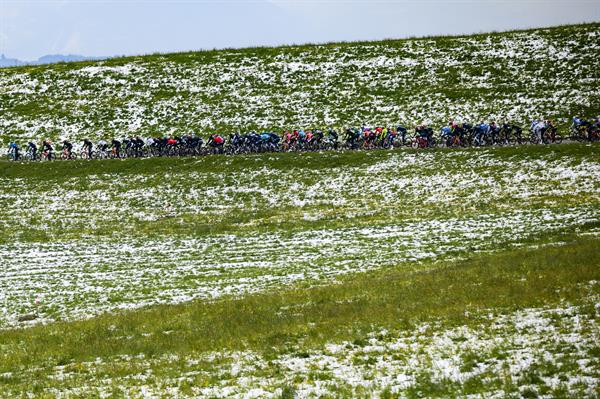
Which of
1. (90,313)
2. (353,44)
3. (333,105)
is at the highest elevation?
(353,44)

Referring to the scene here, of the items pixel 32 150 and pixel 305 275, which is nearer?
pixel 305 275

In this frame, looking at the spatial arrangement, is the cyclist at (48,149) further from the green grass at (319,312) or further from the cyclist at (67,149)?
the green grass at (319,312)

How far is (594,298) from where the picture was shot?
22.5 metres

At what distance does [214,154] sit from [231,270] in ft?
102

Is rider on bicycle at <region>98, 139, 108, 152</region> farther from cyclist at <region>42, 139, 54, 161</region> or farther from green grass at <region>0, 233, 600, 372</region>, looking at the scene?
green grass at <region>0, 233, 600, 372</region>

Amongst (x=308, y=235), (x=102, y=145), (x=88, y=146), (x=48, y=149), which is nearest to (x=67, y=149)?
(x=48, y=149)

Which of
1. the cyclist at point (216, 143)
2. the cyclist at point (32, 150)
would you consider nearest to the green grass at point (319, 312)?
the cyclist at point (216, 143)

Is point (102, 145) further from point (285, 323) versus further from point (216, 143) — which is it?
point (285, 323)

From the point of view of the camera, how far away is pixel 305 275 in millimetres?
33250

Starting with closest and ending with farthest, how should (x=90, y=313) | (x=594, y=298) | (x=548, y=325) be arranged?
1. (x=548, y=325)
2. (x=594, y=298)
3. (x=90, y=313)

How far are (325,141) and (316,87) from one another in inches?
692

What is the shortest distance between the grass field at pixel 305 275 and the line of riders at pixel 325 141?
8.29 feet

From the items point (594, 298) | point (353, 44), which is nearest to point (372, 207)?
point (594, 298)

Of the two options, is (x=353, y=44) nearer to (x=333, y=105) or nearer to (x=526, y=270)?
(x=333, y=105)
